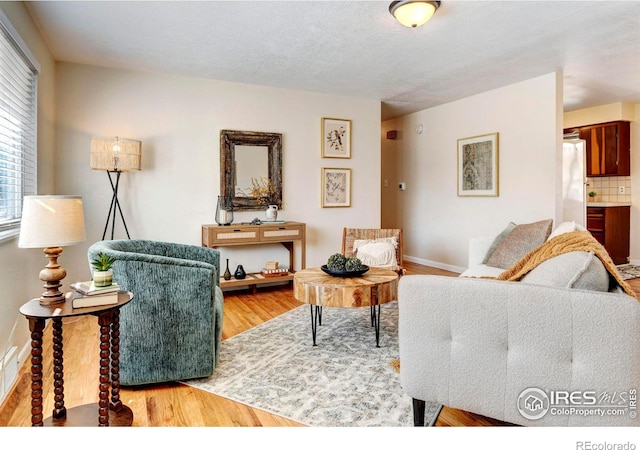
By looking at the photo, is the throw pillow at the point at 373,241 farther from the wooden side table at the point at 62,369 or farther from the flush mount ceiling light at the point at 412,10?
the wooden side table at the point at 62,369

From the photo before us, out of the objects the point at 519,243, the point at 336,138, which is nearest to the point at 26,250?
the point at 336,138

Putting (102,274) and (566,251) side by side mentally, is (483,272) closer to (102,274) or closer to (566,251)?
(566,251)

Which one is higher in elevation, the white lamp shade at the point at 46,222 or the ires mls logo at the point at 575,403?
the white lamp shade at the point at 46,222

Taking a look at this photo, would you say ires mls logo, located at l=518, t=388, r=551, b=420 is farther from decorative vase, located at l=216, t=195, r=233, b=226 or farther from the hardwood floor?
decorative vase, located at l=216, t=195, r=233, b=226

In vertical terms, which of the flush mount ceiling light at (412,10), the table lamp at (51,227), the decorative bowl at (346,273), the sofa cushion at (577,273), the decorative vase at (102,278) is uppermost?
the flush mount ceiling light at (412,10)

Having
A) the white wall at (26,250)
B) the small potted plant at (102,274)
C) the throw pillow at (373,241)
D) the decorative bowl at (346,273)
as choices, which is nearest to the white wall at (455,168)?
the throw pillow at (373,241)

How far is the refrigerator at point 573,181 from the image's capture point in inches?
189

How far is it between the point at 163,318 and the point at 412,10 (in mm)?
2429

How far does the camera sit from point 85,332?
121 inches

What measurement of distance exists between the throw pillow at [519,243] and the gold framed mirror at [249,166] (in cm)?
247

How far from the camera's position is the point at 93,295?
1.61 m

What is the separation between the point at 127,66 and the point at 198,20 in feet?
4.69

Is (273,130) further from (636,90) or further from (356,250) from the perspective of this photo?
(636,90)
